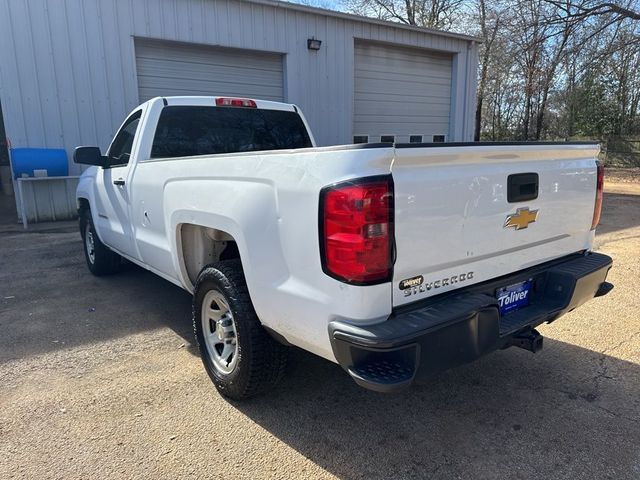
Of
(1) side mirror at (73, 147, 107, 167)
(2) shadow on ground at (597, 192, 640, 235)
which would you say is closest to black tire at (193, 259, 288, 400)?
(1) side mirror at (73, 147, 107, 167)

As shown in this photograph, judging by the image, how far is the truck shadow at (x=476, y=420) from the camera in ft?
8.13

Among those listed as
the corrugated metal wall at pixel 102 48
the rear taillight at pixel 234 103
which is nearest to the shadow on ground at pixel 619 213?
the rear taillight at pixel 234 103

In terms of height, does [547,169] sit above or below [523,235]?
above

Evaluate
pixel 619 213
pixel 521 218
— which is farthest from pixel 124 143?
pixel 619 213

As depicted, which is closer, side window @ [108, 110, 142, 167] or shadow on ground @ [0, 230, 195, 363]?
shadow on ground @ [0, 230, 195, 363]

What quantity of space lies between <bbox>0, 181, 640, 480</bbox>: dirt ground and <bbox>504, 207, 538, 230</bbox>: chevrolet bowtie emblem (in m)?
1.15

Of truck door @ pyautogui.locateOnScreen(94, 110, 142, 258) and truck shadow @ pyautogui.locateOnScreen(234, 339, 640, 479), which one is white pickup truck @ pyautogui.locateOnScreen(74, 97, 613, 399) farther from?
truck door @ pyautogui.locateOnScreen(94, 110, 142, 258)

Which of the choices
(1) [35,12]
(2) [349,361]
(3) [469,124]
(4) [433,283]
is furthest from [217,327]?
(3) [469,124]

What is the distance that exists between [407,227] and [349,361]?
0.66 m

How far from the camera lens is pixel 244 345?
2.80 m

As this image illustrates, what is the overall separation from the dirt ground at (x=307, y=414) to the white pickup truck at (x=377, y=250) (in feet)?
1.11

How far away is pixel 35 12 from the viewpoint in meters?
8.91

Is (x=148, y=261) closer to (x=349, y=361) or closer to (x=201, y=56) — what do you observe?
(x=349, y=361)

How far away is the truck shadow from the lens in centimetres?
248
